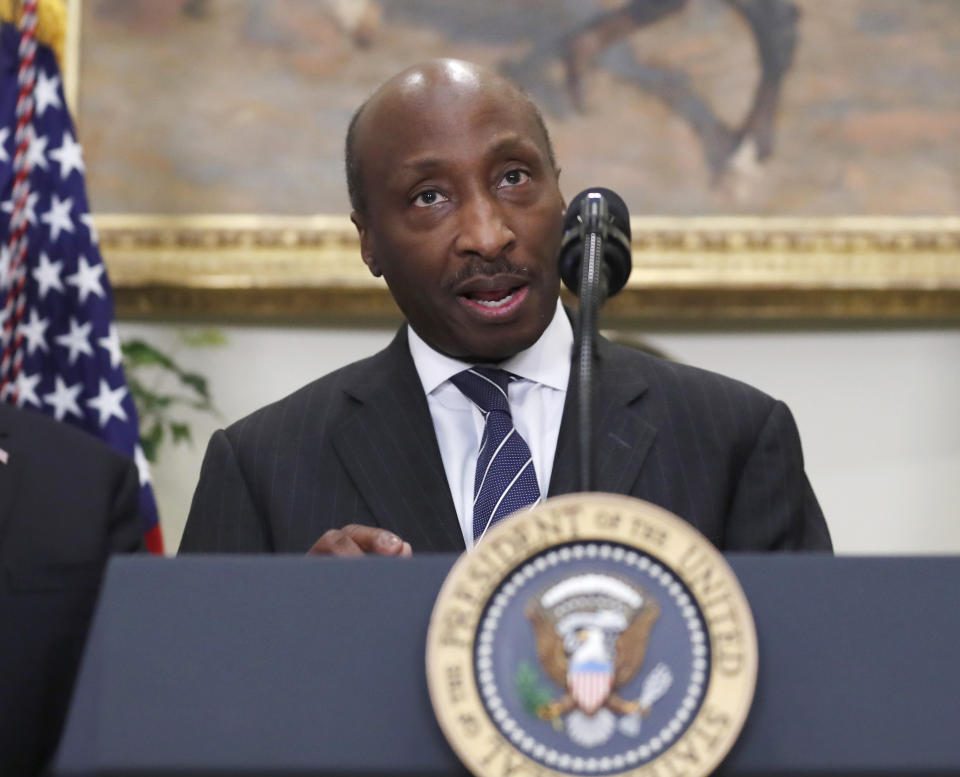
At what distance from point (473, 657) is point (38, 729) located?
58.2 inches

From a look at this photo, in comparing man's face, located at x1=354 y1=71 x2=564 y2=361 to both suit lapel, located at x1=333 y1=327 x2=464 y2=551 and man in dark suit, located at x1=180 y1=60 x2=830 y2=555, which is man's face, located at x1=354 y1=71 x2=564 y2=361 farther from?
suit lapel, located at x1=333 y1=327 x2=464 y2=551

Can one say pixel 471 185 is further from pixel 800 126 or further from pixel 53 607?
pixel 800 126

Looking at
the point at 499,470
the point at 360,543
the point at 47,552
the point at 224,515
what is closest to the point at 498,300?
the point at 499,470

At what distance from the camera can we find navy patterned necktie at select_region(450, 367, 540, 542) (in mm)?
1601

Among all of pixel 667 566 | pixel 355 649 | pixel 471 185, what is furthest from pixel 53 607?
pixel 667 566

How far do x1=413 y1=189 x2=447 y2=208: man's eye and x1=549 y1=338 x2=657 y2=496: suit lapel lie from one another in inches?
10.5

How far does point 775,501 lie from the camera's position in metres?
1.69

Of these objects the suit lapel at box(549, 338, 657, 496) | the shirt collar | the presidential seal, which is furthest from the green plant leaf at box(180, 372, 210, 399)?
the presidential seal

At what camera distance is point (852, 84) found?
3.62 metres

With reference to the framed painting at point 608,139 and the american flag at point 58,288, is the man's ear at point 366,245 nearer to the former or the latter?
the american flag at point 58,288

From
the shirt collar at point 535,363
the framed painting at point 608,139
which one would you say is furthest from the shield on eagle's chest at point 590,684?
the framed painting at point 608,139

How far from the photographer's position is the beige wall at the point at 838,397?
11.5ft

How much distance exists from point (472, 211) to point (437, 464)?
12.1 inches

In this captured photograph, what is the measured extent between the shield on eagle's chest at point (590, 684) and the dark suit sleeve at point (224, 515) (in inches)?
33.4
